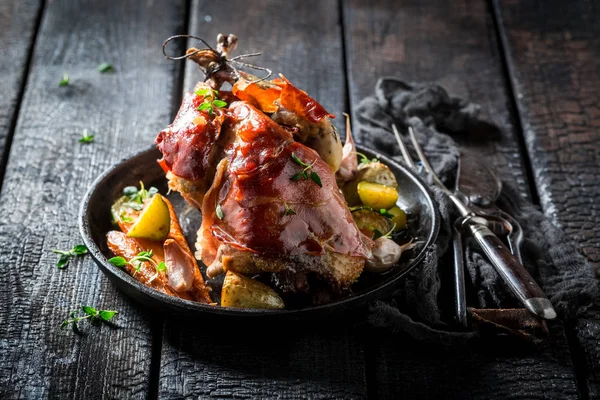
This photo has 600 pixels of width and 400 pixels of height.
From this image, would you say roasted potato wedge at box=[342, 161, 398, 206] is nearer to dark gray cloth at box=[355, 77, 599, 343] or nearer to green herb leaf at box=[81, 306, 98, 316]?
dark gray cloth at box=[355, 77, 599, 343]

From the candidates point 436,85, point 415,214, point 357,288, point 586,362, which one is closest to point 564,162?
point 436,85

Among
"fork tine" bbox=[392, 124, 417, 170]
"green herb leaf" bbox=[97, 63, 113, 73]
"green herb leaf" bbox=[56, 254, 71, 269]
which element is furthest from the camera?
"green herb leaf" bbox=[97, 63, 113, 73]

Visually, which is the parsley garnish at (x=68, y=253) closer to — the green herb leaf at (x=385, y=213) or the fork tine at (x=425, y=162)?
the green herb leaf at (x=385, y=213)

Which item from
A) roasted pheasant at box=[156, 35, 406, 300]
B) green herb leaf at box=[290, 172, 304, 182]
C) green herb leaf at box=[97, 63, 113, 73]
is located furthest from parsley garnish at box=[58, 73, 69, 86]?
green herb leaf at box=[290, 172, 304, 182]

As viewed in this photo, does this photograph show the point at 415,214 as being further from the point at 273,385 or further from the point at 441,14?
the point at 441,14

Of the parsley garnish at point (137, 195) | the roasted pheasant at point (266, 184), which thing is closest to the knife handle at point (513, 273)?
the roasted pheasant at point (266, 184)
